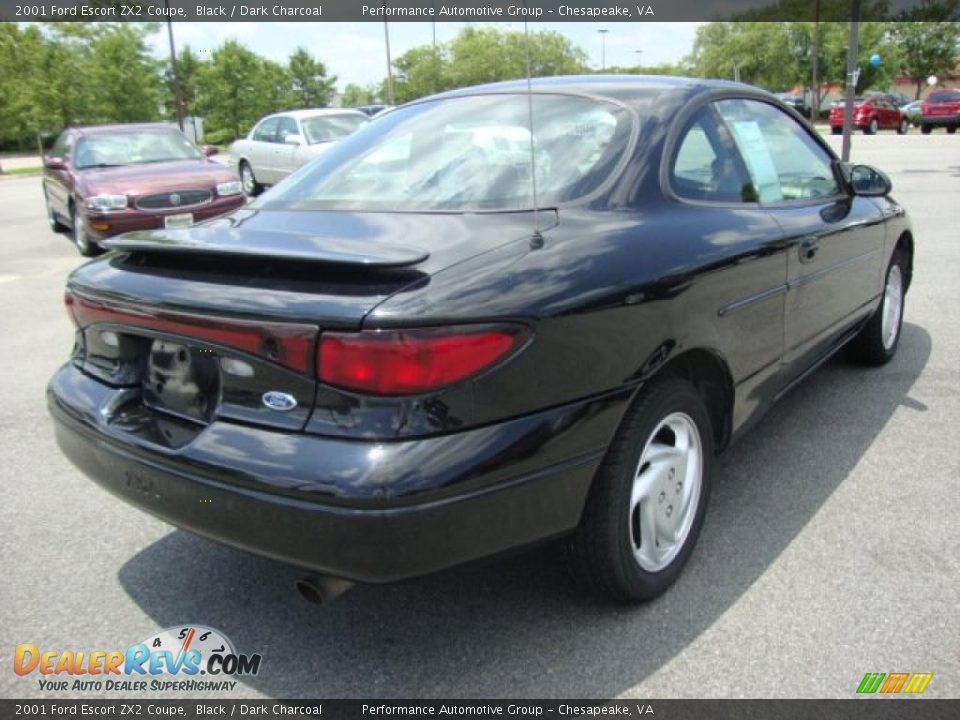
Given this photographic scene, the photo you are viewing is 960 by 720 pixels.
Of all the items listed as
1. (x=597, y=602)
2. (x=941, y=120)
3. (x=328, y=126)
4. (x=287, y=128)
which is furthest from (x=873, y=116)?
(x=597, y=602)

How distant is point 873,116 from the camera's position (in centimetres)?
3281

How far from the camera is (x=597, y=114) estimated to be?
281 cm

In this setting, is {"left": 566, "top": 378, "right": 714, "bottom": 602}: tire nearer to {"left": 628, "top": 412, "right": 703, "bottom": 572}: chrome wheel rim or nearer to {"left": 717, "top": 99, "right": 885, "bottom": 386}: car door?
{"left": 628, "top": 412, "right": 703, "bottom": 572}: chrome wheel rim

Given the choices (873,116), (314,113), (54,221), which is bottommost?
(54,221)

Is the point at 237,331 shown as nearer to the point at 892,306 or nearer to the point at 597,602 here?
the point at 597,602

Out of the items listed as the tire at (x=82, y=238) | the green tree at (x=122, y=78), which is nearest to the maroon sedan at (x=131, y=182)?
the tire at (x=82, y=238)

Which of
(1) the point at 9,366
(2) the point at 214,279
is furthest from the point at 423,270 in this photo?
(1) the point at 9,366

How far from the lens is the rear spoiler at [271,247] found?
2012 mm

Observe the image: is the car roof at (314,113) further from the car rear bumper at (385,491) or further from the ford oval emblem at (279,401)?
the ford oval emblem at (279,401)

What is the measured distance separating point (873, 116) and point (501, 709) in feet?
118

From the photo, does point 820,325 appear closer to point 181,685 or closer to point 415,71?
point 181,685

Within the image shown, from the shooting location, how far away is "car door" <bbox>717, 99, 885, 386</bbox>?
324 cm

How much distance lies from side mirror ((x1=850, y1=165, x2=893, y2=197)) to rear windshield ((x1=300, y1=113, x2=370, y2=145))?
1075 cm

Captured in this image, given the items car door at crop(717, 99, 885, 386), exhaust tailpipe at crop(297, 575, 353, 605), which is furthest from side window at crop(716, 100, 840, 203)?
exhaust tailpipe at crop(297, 575, 353, 605)
